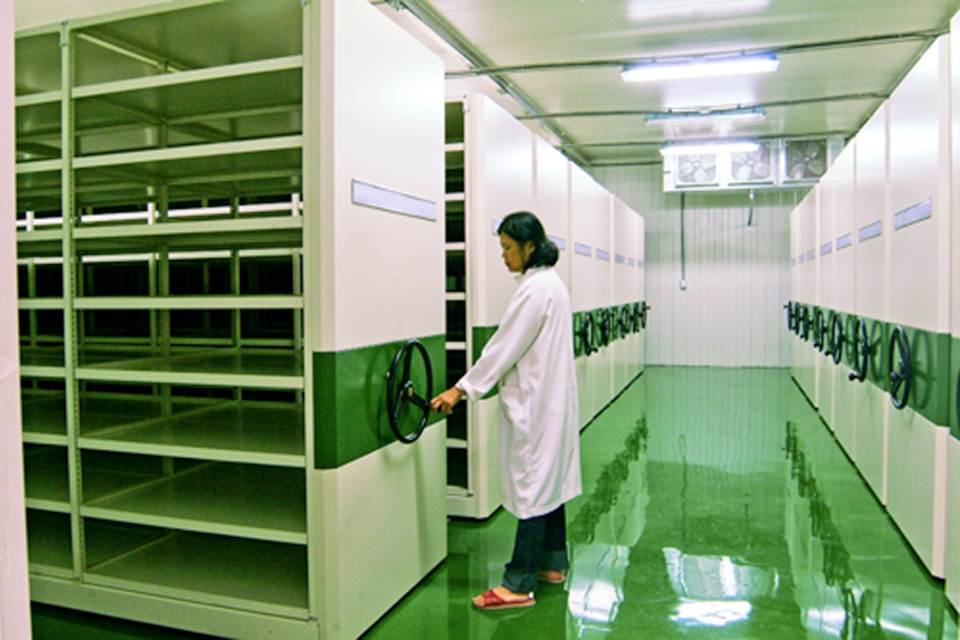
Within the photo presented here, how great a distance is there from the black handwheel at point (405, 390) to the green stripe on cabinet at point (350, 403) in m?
0.05

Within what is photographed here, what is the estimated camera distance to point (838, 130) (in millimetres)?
10070

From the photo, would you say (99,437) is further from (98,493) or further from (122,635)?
(122,635)

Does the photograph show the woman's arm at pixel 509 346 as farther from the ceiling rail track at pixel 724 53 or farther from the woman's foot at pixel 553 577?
the ceiling rail track at pixel 724 53

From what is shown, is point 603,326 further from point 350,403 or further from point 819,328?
point 350,403

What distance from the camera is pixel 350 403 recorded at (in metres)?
2.48

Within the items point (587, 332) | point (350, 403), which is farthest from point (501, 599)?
point (587, 332)

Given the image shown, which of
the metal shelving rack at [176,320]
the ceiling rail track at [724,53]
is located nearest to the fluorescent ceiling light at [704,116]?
the ceiling rail track at [724,53]

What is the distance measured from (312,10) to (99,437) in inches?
73.6

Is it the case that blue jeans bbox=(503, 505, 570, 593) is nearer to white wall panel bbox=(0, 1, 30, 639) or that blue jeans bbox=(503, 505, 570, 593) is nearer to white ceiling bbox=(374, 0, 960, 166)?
white wall panel bbox=(0, 1, 30, 639)

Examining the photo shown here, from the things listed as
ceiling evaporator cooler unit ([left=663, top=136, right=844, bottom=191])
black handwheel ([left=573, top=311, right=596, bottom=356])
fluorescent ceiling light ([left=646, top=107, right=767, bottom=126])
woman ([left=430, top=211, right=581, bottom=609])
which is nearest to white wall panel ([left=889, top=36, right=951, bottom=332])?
woman ([left=430, top=211, right=581, bottom=609])

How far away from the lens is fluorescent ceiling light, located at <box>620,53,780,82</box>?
6242 millimetres

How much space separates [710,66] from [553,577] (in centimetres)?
507

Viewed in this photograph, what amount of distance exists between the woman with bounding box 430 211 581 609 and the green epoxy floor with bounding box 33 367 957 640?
0.27 m

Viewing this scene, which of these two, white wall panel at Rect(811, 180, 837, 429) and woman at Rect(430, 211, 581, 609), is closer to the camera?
woman at Rect(430, 211, 581, 609)
